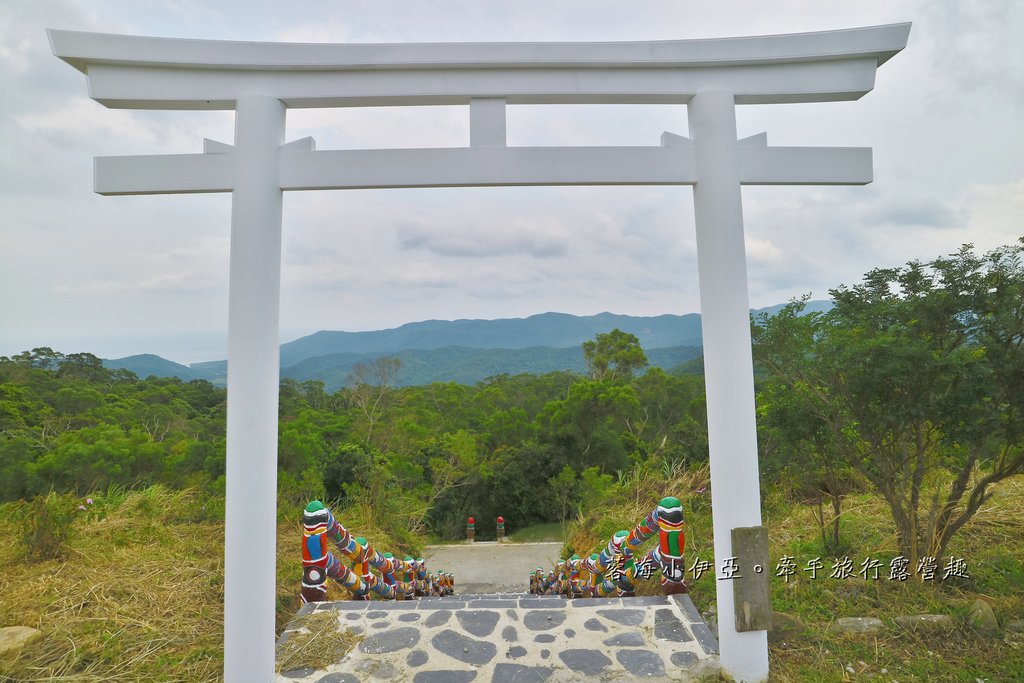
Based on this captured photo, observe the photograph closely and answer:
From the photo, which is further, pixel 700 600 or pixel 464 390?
pixel 464 390

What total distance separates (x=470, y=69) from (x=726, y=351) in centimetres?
201

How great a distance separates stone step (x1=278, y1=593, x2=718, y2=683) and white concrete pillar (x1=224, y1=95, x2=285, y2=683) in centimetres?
42

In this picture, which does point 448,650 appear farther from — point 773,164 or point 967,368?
point 967,368

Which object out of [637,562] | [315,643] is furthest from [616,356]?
[315,643]

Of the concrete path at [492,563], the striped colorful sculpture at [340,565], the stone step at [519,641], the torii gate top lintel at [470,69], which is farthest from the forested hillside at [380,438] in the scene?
the torii gate top lintel at [470,69]

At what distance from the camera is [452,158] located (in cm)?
283

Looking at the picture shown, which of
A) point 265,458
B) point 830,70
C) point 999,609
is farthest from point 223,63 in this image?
point 999,609

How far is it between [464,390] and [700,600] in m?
17.6

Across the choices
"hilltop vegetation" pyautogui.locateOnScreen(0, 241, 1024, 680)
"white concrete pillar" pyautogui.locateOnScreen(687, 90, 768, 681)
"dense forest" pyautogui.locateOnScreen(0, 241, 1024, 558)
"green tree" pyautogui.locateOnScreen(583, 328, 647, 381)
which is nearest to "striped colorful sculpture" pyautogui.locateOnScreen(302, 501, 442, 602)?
"hilltop vegetation" pyautogui.locateOnScreen(0, 241, 1024, 680)

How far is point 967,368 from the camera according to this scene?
10.6ft

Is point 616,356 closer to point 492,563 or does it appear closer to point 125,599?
point 492,563

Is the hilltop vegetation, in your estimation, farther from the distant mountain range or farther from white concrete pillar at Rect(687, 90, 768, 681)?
the distant mountain range

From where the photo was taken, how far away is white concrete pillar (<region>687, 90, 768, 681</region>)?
2748 mm

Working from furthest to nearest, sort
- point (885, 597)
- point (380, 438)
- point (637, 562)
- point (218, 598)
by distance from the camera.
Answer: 1. point (380, 438)
2. point (637, 562)
3. point (218, 598)
4. point (885, 597)
